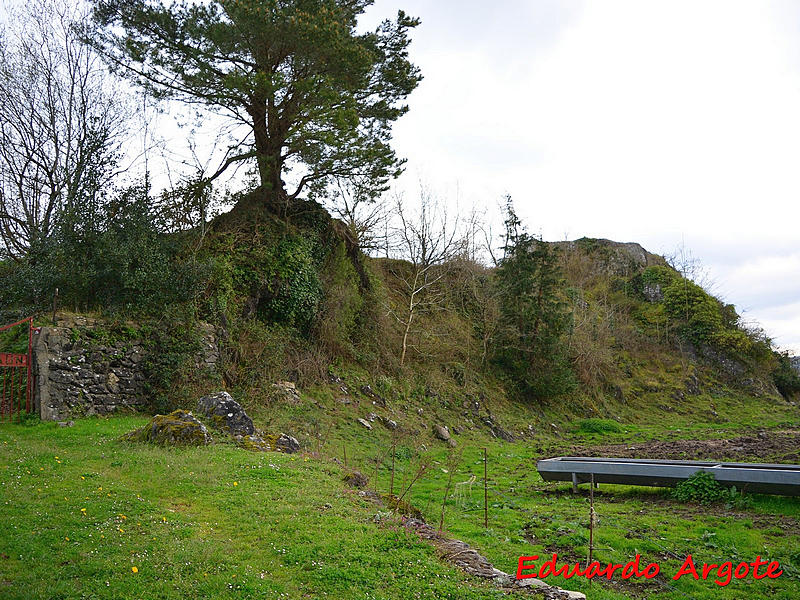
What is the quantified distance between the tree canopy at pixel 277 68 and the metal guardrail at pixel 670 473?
1151 centimetres

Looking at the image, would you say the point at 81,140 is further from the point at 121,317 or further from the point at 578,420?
the point at 578,420

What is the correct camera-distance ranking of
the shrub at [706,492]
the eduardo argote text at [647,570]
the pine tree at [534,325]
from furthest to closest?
the pine tree at [534,325]
the shrub at [706,492]
the eduardo argote text at [647,570]

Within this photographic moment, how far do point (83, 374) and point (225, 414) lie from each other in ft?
11.6

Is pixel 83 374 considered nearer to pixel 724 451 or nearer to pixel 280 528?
pixel 280 528

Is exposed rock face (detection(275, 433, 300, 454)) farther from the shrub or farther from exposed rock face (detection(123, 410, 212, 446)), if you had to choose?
the shrub

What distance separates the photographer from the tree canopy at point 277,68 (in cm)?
1431

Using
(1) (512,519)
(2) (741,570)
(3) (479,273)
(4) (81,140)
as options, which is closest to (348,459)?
(1) (512,519)

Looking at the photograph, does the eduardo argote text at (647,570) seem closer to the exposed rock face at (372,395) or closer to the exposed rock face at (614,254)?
the exposed rock face at (372,395)

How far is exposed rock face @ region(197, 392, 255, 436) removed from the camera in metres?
10.7

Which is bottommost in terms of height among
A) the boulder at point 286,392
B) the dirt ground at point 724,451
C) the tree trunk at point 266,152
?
the dirt ground at point 724,451

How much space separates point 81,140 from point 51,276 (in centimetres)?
684

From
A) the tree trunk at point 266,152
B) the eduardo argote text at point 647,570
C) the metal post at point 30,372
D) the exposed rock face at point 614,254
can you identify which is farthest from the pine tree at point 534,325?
the metal post at point 30,372

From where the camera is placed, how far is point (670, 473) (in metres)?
9.98

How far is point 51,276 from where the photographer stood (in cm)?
1229
